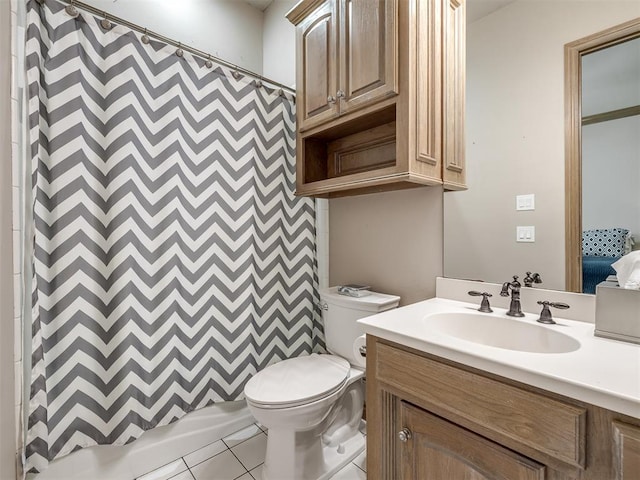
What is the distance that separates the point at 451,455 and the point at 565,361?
14.8 inches

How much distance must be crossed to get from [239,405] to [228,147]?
1.36 m

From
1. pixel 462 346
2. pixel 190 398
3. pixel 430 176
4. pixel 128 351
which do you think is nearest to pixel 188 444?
pixel 190 398

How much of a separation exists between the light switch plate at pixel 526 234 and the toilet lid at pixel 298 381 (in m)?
0.90

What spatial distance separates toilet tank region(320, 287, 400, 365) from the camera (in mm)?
1442

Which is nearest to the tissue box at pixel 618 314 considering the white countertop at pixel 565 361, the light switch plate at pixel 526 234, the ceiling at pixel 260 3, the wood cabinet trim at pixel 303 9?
the white countertop at pixel 565 361

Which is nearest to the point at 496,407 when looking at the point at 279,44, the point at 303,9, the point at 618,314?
the point at 618,314

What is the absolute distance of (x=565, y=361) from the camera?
69 centimetres

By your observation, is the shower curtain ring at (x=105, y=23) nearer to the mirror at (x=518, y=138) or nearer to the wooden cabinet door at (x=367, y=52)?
the wooden cabinet door at (x=367, y=52)

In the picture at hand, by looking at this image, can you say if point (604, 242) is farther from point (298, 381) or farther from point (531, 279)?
point (298, 381)

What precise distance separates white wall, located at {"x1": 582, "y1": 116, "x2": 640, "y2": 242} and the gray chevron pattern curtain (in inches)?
50.0

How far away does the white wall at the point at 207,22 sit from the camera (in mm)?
1678

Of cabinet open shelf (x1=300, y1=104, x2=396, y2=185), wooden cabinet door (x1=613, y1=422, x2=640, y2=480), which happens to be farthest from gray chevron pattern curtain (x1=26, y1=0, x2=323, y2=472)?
wooden cabinet door (x1=613, y1=422, x2=640, y2=480)

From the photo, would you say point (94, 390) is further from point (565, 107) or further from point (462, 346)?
point (565, 107)

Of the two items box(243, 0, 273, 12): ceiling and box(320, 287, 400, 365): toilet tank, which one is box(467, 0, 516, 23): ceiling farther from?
box(243, 0, 273, 12): ceiling
